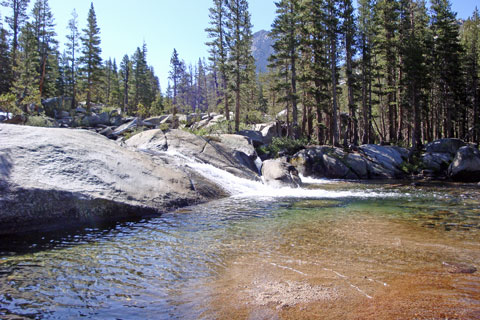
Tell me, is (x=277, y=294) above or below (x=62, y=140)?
below

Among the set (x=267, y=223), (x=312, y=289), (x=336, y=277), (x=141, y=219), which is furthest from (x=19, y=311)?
(x=267, y=223)

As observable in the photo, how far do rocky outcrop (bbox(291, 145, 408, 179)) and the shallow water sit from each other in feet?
49.4

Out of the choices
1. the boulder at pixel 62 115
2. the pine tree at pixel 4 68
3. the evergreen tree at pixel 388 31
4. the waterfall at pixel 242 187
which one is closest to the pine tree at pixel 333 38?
the evergreen tree at pixel 388 31

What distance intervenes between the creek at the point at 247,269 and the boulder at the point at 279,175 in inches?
265

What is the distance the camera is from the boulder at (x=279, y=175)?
1504 centimetres

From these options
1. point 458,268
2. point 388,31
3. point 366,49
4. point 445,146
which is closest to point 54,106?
point 366,49

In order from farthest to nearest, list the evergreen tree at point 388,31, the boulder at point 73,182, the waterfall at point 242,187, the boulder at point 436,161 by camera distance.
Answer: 1. the evergreen tree at point 388,31
2. the boulder at point 436,161
3. the waterfall at point 242,187
4. the boulder at point 73,182

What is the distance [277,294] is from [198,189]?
7677 mm

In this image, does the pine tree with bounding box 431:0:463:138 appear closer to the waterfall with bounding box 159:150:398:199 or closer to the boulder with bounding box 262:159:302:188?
the boulder with bounding box 262:159:302:188

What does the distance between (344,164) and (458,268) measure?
781 inches

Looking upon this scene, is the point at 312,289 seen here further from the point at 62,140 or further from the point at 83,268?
the point at 62,140

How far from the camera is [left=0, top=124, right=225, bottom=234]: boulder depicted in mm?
6723

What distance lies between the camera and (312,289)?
3.79 metres

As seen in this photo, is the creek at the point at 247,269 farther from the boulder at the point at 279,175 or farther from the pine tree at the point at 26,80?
the pine tree at the point at 26,80
